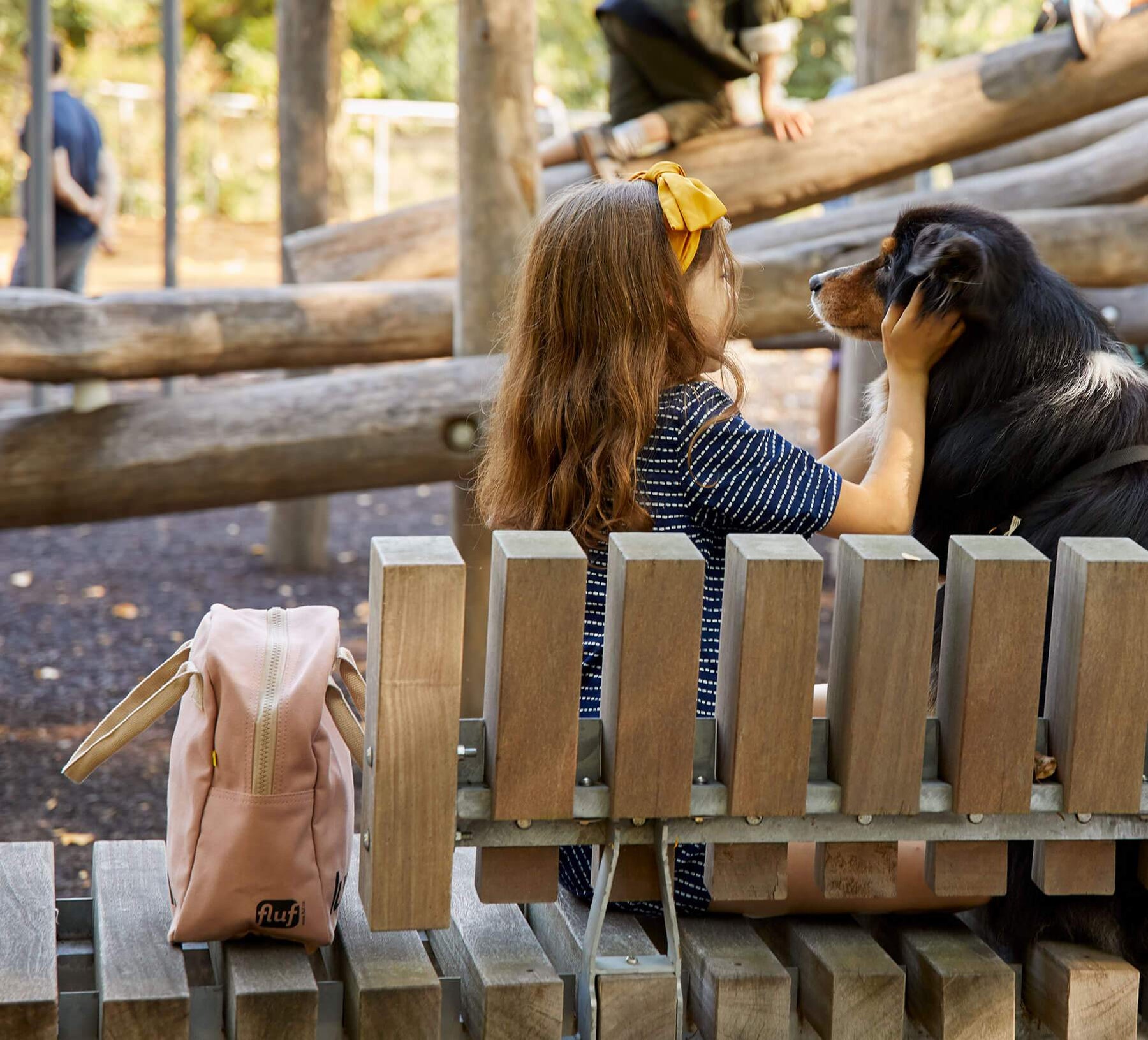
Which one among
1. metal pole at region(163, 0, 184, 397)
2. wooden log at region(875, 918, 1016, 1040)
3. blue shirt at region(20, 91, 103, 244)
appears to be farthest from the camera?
blue shirt at region(20, 91, 103, 244)

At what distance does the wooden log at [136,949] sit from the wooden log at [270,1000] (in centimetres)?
6

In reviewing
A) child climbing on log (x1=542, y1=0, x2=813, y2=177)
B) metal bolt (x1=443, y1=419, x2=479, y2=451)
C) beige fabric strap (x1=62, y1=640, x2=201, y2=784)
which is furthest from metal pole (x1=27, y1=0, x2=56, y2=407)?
beige fabric strap (x1=62, y1=640, x2=201, y2=784)

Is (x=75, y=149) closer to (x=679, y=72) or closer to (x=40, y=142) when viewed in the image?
(x=40, y=142)

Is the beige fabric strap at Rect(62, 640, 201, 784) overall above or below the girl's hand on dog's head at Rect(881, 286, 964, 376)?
below

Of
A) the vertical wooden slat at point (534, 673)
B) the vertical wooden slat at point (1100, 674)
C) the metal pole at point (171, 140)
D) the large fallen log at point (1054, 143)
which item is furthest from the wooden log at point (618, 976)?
the metal pole at point (171, 140)

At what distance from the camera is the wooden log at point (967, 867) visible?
A: 1.75 m

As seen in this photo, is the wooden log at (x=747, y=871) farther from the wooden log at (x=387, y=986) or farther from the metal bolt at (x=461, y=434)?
the metal bolt at (x=461, y=434)

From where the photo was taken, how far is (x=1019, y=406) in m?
2.14

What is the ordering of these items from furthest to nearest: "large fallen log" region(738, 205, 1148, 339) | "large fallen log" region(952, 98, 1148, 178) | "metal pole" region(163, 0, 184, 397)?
"metal pole" region(163, 0, 184, 397)
"large fallen log" region(952, 98, 1148, 178)
"large fallen log" region(738, 205, 1148, 339)

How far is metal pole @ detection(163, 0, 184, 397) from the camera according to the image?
6.98 meters

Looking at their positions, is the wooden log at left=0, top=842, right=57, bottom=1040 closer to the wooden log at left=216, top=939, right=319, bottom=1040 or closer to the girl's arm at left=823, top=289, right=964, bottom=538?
the wooden log at left=216, top=939, right=319, bottom=1040

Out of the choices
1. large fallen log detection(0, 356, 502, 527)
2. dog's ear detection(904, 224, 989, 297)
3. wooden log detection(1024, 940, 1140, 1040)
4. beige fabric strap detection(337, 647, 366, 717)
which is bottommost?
wooden log detection(1024, 940, 1140, 1040)

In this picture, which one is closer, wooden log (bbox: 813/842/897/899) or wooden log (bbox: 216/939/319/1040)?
wooden log (bbox: 216/939/319/1040)

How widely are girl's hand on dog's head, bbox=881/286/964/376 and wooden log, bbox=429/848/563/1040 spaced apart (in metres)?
1.00
